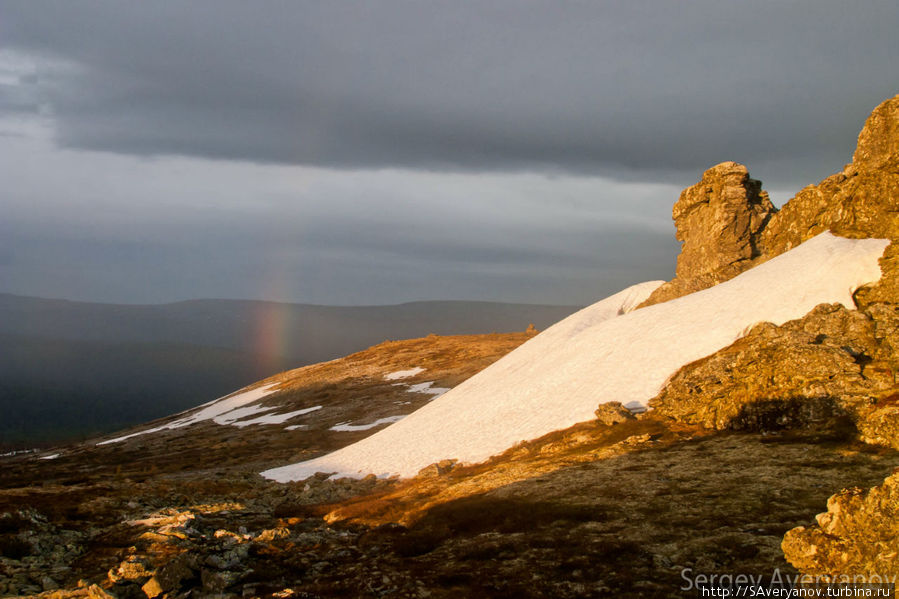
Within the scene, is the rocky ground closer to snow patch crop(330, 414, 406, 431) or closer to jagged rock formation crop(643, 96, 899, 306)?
jagged rock formation crop(643, 96, 899, 306)

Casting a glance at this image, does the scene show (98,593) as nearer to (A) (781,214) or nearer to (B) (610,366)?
(B) (610,366)

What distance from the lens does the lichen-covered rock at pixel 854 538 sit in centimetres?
982

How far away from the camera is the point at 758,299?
3812 centimetres

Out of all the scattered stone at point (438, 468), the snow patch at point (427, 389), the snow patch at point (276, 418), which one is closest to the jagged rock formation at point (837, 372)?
the scattered stone at point (438, 468)

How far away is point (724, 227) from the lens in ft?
184

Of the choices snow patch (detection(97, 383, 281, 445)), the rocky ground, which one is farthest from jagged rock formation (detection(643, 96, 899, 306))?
snow patch (detection(97, 383, 281, 445))

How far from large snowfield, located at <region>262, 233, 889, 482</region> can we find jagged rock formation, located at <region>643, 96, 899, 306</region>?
1.84 metres

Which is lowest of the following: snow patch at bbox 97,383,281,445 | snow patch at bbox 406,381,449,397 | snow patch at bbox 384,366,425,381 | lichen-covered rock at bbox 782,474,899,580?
snow patch at bbox 97,383,281,445

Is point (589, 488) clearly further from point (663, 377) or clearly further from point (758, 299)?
point (758, 299)

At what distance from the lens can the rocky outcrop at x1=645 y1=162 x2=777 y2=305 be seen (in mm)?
55750

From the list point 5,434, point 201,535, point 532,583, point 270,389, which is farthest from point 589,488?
point 5,434

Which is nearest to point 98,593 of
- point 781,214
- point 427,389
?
point 781,214

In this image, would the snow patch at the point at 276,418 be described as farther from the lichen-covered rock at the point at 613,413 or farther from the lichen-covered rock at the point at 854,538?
the lichen-covered rock at the point at 854,538

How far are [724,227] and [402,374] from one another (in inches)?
2284
